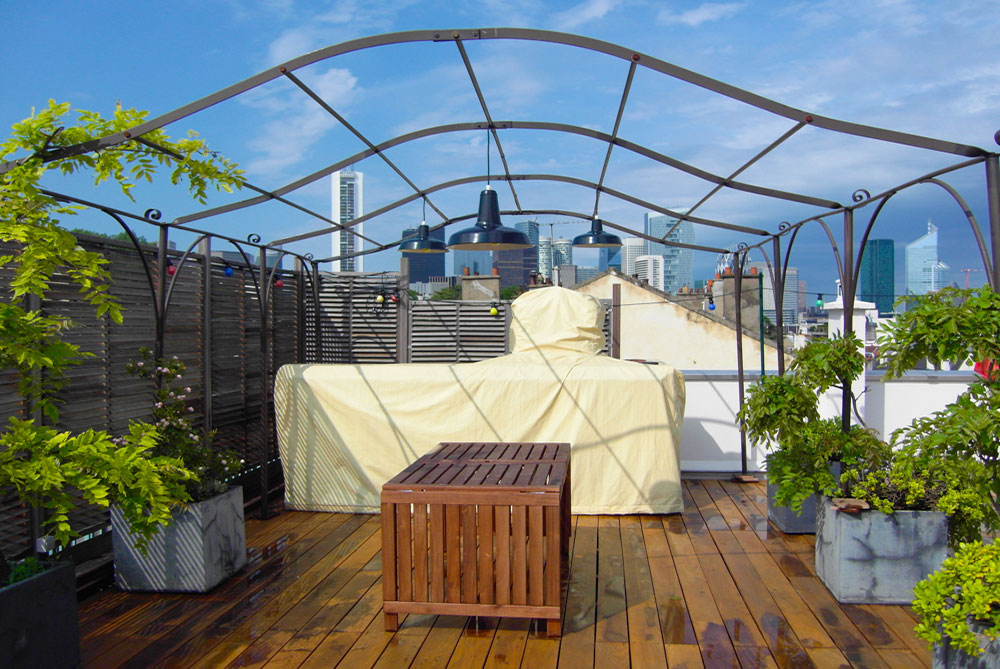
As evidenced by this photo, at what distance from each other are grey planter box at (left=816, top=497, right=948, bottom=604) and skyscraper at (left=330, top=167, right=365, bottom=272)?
3.74 metres

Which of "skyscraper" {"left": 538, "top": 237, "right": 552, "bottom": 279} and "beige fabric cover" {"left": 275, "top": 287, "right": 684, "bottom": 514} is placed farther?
"skyscraper" {"left": 538, "top": 237, "right": 552, "bottom": 279}

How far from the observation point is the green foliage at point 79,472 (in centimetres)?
223

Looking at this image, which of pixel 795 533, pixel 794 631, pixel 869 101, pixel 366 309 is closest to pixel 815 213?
pixel 869 101

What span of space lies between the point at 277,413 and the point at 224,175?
2401 millimetres

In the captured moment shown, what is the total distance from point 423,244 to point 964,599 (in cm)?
448

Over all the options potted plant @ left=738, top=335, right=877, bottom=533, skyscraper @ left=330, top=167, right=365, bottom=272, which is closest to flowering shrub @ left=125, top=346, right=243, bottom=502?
A: skyscraper @ left=330, top=167, right=365, bottom=272

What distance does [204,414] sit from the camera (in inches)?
185

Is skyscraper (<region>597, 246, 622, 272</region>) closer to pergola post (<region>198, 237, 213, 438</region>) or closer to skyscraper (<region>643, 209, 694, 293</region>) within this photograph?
skyscraper (<region>643, 209, 694, 293</region>)

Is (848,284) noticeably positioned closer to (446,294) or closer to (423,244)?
(423,244)

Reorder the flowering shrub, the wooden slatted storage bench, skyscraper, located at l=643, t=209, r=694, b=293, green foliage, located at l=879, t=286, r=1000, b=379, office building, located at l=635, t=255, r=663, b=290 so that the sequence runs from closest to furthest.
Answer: green foliage, located at l=879, t=286, r=1000, b=379
the wooden slatted storage bench
the flowering shrub
skyscraper, located at l=643, t=209, r=694, b=293
office building, located at l=635, t=255, r=663, b=290

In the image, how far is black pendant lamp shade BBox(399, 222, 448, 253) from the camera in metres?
5.72

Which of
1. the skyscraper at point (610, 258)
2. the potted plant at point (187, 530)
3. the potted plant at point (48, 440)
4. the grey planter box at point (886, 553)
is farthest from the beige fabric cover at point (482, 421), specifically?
the skyscraper at point (610, 258)

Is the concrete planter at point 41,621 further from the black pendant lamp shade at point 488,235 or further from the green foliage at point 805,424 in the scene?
the green foliage at point 805,424

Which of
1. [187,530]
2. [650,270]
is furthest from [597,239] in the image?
[650,270]
